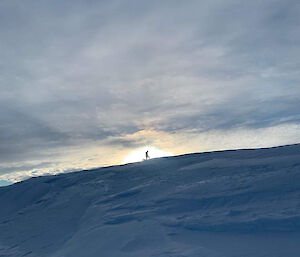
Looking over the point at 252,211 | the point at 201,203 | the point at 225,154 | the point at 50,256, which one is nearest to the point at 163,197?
the point at 201,203

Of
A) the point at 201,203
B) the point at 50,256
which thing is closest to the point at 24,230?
the point at 50,256

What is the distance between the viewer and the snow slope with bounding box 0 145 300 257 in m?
8.85

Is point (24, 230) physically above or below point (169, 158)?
below

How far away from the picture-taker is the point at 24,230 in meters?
12.8

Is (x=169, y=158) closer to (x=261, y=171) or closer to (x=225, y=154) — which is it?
(x=225, y=154)

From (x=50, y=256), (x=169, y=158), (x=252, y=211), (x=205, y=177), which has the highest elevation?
(x=169, y=158)

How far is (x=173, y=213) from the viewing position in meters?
10.7

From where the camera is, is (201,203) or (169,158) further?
(169,158)

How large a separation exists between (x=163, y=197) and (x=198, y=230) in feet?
7.88

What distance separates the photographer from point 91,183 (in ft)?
53.2

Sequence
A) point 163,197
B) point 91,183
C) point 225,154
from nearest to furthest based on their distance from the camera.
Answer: point 163,197 < point 91,183 < point 225,154

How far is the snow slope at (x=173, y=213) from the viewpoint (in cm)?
885

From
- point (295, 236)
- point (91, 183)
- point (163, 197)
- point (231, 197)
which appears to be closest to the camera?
point (295, 236)

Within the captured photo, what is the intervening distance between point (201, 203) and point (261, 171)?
297 centimetres
